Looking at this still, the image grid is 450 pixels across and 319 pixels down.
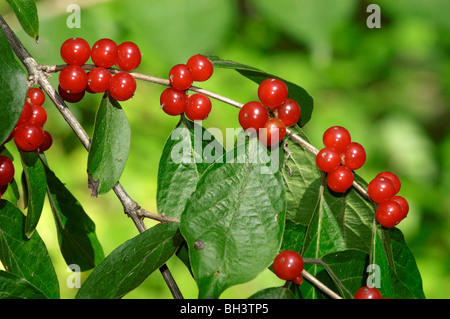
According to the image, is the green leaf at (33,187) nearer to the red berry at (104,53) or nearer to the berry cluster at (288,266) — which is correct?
the red berry at (104,53)

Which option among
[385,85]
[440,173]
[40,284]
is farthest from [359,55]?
[40,284]

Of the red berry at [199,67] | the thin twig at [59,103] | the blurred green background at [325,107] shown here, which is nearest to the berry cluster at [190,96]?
the red berry at [199,67]

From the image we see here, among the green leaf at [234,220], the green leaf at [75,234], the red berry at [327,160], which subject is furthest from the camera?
the green leaf at [75,234]

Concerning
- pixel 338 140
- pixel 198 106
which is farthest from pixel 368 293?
pixel 198 106

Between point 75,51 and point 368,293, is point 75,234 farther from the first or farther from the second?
point 368,293

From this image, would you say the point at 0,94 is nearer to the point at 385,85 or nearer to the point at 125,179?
the point at 125,179
